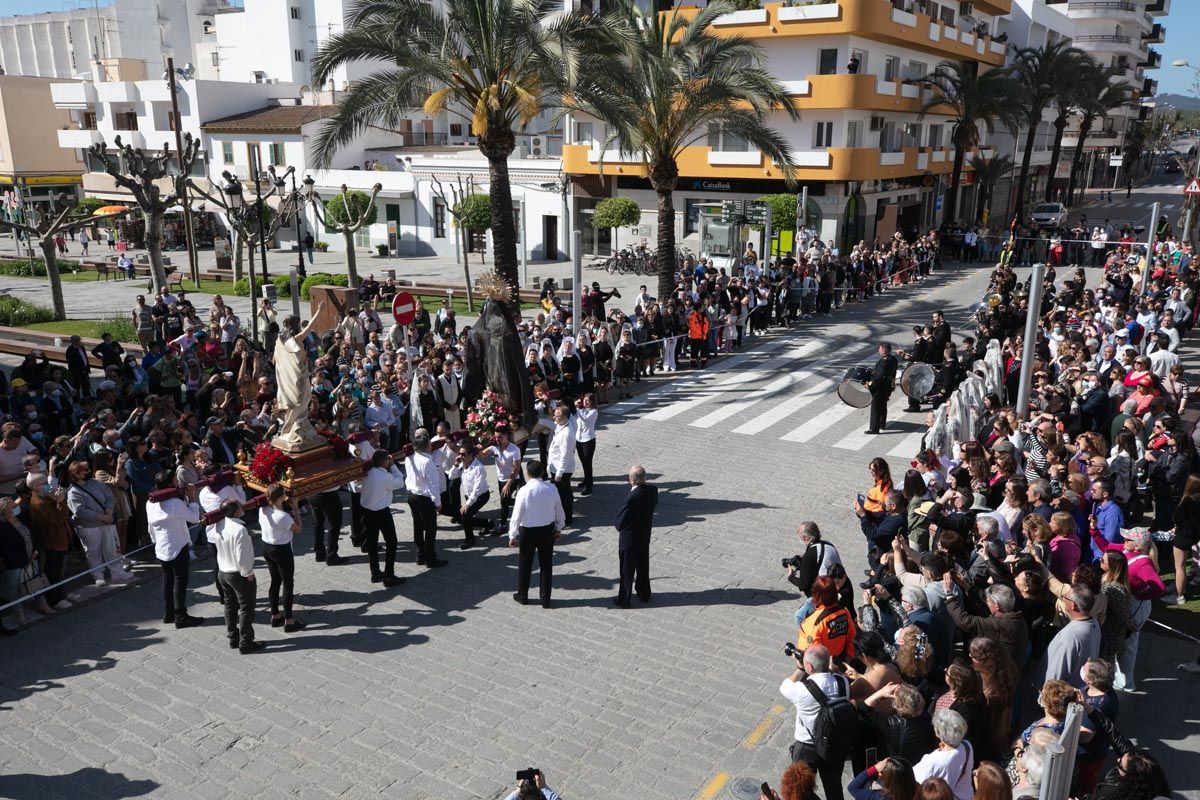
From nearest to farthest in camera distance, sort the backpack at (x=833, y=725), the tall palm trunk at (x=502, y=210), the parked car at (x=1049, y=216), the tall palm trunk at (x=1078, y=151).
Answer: the backpack at (x=833, y=725) < the tall palm trunk at (x=502, y=210) < the parked car at (x=1049, y=216) < the tall palm trunk at (x=1078, y=151)

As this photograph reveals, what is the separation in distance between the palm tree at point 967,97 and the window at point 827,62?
6.13 metres

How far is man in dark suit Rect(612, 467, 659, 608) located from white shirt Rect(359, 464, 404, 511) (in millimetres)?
2587

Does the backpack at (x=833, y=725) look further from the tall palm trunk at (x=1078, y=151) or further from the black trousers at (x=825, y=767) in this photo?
the tall palm trunk at (x=1078, y=151)

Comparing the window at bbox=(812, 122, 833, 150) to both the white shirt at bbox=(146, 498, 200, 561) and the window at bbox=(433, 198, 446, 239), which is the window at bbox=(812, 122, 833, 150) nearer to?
the window at bbox=(433, 198, 446, 239)

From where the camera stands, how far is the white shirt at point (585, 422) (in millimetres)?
12500

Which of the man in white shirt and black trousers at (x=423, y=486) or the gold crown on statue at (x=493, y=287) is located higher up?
the gold crown on statue at (x=493, y=287)

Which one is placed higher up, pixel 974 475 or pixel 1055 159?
pixel 1055 159

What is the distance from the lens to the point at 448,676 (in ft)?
28.2

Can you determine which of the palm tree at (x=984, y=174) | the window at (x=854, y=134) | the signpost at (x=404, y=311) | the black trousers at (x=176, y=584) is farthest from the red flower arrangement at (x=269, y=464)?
the palm tree at (x=984, y=174)

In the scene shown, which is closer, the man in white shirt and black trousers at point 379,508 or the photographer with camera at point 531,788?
the photographer with camera at point 531,788

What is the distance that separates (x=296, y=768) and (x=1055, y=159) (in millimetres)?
53917

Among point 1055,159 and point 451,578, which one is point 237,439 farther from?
point 1055,159

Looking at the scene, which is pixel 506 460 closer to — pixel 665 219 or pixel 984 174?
pixel 665 219

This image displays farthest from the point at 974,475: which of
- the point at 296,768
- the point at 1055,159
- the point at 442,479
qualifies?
the point at 1055,159
